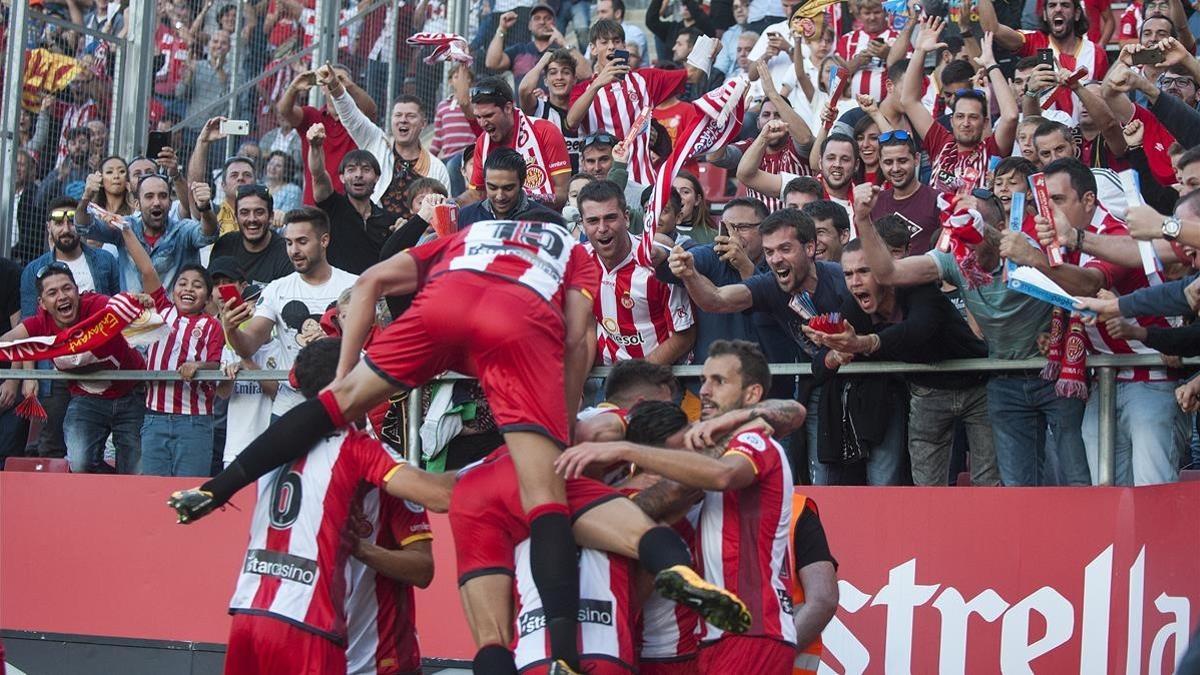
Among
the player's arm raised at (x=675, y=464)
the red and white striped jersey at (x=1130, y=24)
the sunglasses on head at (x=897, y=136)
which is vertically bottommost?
the player's arm raised at (x=675, y=464)

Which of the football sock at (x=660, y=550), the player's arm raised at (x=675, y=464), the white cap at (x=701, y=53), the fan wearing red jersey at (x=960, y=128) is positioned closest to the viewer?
the football sock at (x=660, y=550)

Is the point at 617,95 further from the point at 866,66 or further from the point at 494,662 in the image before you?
the point at 494,662

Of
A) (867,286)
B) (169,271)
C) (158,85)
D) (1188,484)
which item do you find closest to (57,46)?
(158,85)

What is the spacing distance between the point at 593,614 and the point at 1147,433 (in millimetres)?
3151

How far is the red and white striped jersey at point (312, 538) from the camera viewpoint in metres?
6.81

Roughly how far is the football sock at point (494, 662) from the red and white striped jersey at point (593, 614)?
0.05 metres

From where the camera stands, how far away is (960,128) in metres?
11.3

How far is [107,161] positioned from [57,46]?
63.8 inches

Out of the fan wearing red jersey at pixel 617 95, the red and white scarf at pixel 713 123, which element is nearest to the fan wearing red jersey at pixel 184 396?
the red and white scarf at pixel 713 123

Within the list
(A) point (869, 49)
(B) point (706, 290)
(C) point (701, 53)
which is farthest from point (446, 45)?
(B) point (706, 290)

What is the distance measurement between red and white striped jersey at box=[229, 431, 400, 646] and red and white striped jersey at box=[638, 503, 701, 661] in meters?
1.24

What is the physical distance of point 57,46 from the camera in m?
14.5

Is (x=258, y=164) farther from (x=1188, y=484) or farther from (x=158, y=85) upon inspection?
(x=1188, y=484)

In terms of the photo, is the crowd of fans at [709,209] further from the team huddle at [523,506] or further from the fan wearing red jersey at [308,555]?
the fan wearing red jersey at [308,555]
